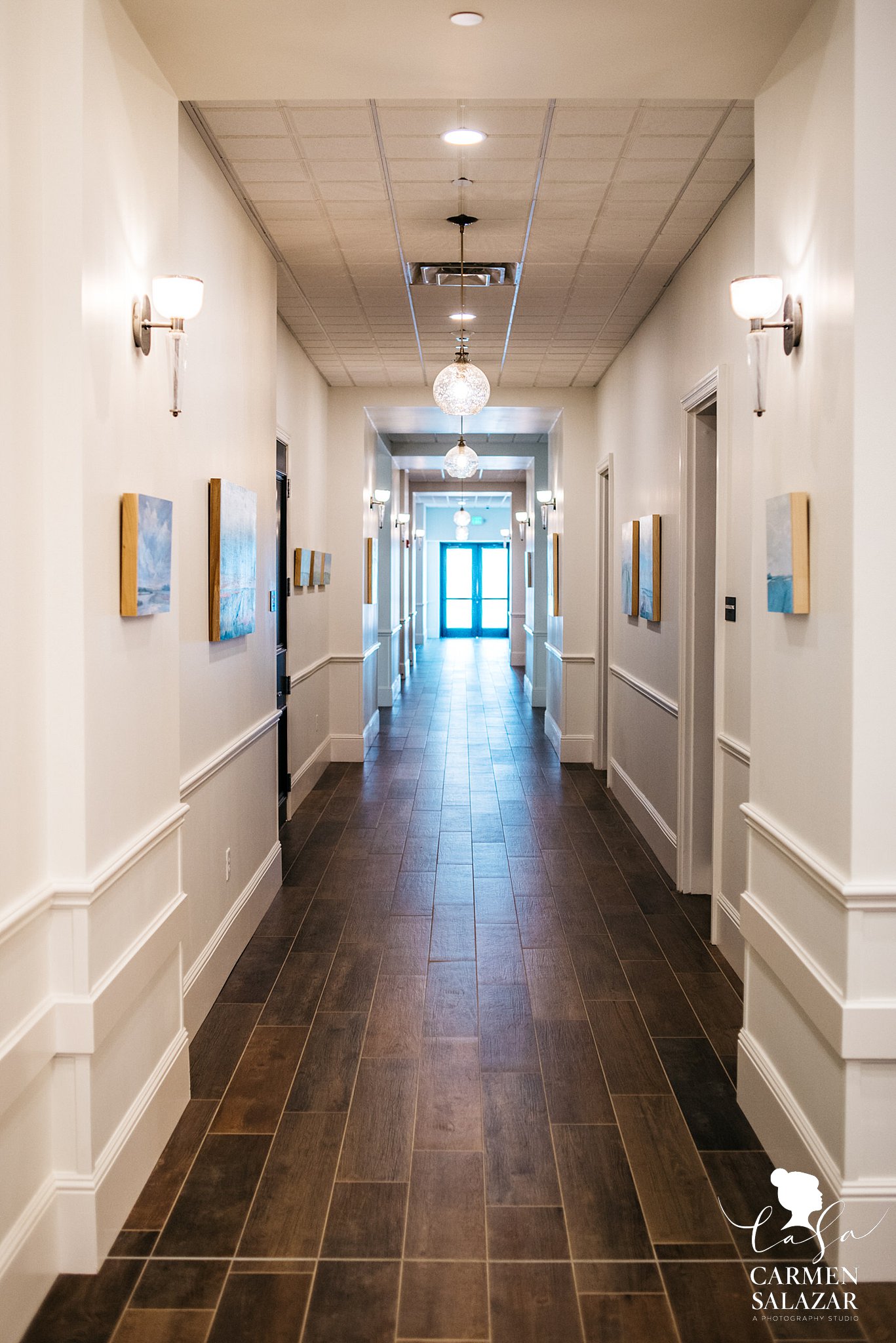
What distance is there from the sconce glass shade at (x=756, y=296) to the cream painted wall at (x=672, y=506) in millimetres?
806

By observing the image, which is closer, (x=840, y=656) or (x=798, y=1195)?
(x=840, y=656)

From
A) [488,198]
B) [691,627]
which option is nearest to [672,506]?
[691,627]

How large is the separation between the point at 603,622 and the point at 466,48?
226 inches

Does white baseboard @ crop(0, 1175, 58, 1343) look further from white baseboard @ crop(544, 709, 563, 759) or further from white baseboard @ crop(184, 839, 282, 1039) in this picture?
white baseboard @ crop(544, 709, 563, 759)

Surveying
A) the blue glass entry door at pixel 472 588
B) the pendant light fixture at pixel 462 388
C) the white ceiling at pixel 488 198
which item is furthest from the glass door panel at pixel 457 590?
the pendant light fixture at pixel 462 388

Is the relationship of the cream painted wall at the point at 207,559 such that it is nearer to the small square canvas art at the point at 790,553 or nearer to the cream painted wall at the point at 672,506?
the small square canvas art at the point at 790,553

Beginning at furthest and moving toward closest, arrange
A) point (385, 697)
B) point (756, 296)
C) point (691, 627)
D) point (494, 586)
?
point (494, 586)
point (385, 697)
point (691, 627)
point (756, 296)

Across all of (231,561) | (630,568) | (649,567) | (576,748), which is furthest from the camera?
(576,748)

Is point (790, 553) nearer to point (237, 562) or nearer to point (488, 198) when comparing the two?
point (237, 562)

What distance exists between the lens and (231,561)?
386cm

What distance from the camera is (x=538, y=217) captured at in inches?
173

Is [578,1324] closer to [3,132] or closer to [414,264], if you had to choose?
[3,132]

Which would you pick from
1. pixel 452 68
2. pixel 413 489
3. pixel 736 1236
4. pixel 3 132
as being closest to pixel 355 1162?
pixel 736 1236

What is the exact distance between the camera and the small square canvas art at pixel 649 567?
5.64 m
